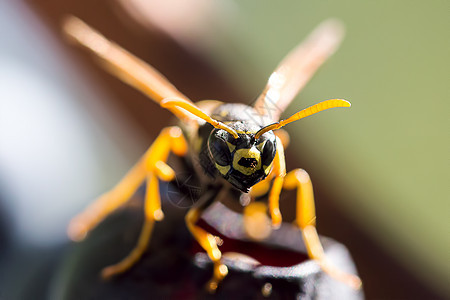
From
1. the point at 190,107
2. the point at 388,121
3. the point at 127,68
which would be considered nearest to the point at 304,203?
the point at 190,107

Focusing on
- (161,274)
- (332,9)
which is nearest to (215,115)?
(161,274)

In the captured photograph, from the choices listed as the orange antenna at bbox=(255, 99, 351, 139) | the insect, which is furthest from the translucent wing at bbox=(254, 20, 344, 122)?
the orange antenna at bbox=(255, 99, 351, 139)

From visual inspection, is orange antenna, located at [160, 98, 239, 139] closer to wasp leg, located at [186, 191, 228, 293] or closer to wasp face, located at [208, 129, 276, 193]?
wasp face, located at [208, 129, 276, 193]

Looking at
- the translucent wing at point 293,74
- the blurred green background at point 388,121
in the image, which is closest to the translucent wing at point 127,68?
the translucent wing at point 293,74

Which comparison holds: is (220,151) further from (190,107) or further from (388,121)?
(388,121)

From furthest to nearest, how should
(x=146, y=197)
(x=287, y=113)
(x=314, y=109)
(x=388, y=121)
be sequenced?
(x=388, y=121) < (x=287, y=113) < (x=146, y=197) < (x=314, y=109)

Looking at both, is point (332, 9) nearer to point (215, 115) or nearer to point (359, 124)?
point (359, 124)
